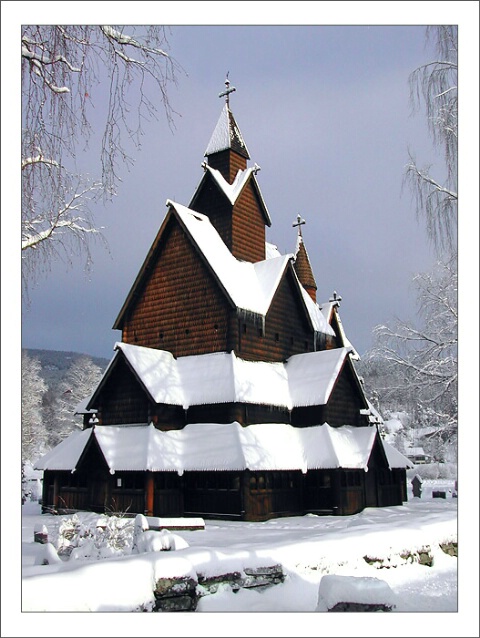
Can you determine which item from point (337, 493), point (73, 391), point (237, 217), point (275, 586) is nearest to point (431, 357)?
point (275, 586)

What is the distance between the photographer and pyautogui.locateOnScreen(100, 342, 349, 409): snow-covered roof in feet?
83.4

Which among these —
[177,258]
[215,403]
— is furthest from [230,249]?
[215,403]

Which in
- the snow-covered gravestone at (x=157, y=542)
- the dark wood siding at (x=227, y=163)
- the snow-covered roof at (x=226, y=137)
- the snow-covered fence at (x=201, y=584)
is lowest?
the snow-covered fence at (x=201, y=584)

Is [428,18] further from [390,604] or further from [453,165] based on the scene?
[390,604]

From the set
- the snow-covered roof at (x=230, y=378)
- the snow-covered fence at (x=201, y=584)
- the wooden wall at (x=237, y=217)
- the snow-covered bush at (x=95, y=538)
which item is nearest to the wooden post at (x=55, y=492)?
the snow-covered roof at (x=230, y=378)

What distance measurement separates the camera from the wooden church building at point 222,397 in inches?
959

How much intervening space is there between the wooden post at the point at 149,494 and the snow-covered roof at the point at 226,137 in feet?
54.4

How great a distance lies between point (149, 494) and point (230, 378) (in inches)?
209

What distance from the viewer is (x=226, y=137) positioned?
3209cm

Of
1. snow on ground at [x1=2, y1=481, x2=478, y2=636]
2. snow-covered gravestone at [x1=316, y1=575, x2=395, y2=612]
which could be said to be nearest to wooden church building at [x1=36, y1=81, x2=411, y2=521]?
snow on ground at [x1=2, y1=481, x2=478, y2=636]

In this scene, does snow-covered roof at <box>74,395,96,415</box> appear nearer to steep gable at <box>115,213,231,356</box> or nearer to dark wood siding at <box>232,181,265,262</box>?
steep gable at <box>115,213,231,356</box>

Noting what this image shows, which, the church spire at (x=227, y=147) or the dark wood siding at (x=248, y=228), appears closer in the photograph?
the dark wood siding at (x=248, y=228)

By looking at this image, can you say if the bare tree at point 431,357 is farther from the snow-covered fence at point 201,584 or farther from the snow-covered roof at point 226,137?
the snow-covered roof at point 226,137

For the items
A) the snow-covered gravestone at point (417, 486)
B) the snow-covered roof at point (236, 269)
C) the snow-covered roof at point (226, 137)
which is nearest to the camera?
the snow-covered roof at point (236, 269)
